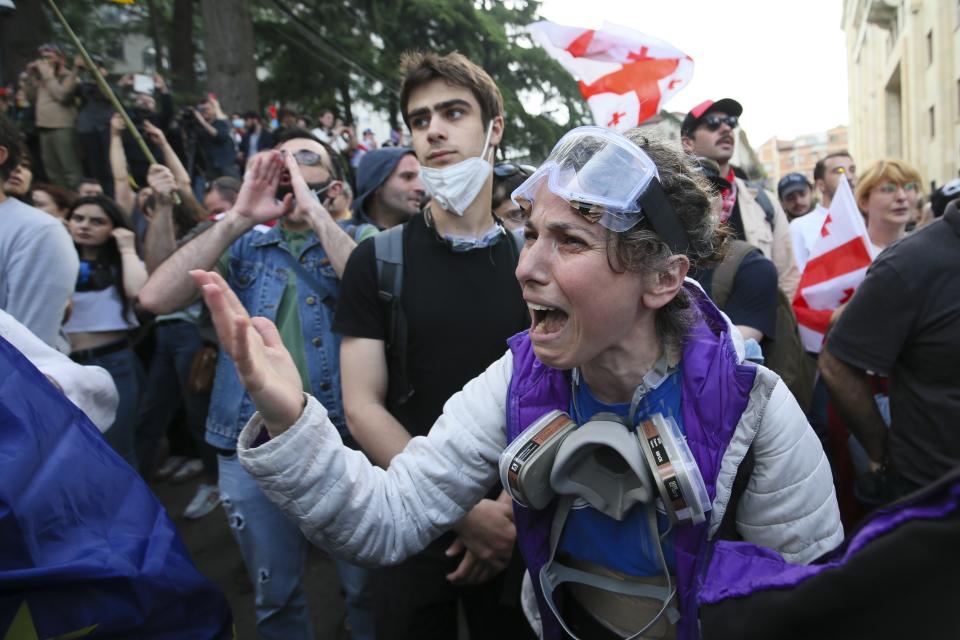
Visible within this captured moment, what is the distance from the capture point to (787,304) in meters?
3.13

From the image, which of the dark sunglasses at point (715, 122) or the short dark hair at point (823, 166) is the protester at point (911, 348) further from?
the short dark hair at point (823, 166)

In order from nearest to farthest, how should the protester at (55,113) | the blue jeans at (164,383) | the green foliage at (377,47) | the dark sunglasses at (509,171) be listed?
1. the dark sunglasses at (509,171)
2. the blue jeans at (164,383)
3. the protester at (55,113)
4. the green foliage at (377,47)

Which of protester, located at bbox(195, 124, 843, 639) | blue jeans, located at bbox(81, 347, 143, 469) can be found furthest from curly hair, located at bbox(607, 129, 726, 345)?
blue jeans, located at bbox(81, 347, 143, 469)

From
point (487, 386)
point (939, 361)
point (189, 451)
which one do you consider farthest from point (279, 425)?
point (189, 451)

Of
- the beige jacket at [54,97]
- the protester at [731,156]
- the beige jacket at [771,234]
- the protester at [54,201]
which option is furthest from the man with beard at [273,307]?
the beige jacket at [54,97]

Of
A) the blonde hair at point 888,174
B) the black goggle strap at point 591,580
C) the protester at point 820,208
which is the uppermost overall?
the blonde hair at point 888,174

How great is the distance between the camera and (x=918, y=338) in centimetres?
234

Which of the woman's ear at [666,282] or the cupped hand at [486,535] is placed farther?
the cupped hand at [486,535]

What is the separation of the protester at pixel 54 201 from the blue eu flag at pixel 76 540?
4440 mm

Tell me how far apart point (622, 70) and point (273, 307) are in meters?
3.03

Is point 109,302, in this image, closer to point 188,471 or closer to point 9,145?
point 9,145

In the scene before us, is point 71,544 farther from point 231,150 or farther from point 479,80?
point 231,150

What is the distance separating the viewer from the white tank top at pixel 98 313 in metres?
4.05

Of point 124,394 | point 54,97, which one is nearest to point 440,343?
point 124,394
